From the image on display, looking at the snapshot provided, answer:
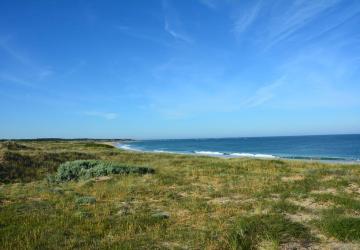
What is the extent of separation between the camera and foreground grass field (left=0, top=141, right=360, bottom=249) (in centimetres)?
1087

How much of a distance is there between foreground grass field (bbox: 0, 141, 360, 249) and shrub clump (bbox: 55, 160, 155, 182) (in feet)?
6.55

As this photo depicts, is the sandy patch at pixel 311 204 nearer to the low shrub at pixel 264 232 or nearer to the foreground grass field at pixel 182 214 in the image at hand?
the foreground grass field at pixel 182 214

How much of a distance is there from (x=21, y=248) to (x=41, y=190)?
10903 millimetres

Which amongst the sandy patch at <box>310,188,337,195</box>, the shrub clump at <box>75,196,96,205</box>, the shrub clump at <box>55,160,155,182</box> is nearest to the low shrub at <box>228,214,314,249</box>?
the sandy patch at <box>310,188,337,195</box>

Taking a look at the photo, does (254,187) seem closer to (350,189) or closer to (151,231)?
(350,189)

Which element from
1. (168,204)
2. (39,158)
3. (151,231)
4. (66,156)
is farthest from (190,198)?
(66,156)

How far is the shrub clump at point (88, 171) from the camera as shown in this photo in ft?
87.4

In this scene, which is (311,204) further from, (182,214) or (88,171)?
(88,171)

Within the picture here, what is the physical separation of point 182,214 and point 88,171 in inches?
559

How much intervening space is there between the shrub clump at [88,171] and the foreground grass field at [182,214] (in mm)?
1996

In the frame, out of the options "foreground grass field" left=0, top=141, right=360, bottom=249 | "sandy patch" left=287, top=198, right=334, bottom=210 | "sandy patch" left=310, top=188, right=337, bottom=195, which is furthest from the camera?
"sandy patch" left=310, top=188, right=337, bottom=195

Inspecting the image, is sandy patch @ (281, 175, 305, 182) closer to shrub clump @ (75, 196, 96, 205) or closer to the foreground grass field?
the foreground grass field

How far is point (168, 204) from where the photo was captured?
16766mm

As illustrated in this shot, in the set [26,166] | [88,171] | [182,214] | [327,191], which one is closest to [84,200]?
[182,214]
